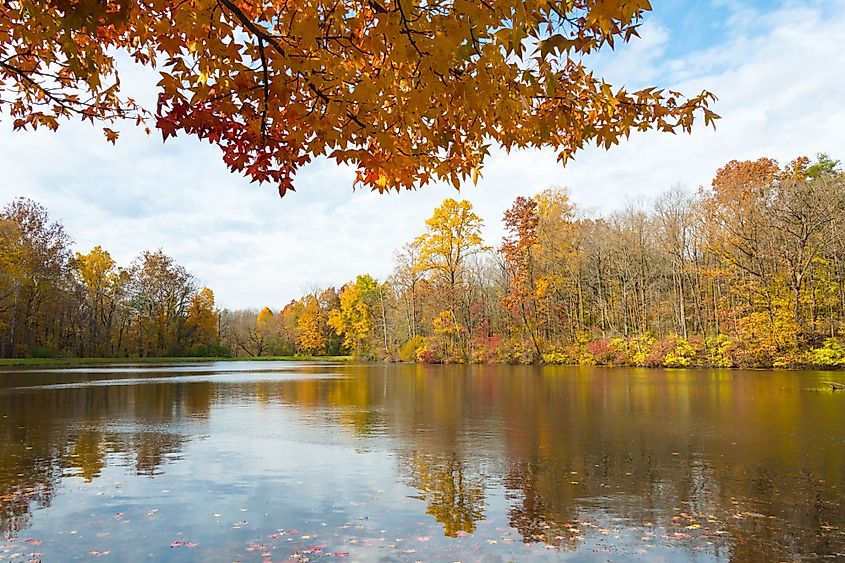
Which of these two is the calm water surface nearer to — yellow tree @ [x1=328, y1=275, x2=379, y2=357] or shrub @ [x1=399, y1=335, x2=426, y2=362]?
shrub @ [x1=399, y1=335, x2=426, y2=362]

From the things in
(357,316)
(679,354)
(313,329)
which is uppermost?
(357,316)

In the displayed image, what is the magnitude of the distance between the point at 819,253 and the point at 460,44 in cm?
3353

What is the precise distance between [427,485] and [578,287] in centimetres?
3592

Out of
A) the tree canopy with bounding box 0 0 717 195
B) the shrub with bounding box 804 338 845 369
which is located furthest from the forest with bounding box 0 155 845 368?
the tree canopy with bounding box 0 0 717 195

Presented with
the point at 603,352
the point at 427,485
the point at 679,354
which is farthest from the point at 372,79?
the point at 603,352

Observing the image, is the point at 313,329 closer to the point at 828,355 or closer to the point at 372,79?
the point at 828,355

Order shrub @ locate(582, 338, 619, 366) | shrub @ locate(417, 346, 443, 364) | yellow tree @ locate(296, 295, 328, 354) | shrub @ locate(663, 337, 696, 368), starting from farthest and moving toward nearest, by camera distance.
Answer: yellow tree @ locate(296, 295, 328, 354)
shrub @ locate(417, 346, 443, 364)
shrub @ locate(582, 338, 619, 366)
shrub @ locate(663, 337, 696, 368)

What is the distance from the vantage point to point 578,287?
1575 inches

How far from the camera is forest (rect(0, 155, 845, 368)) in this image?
94.1ft

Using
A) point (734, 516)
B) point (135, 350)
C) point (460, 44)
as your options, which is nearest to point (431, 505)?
point (734, 516)

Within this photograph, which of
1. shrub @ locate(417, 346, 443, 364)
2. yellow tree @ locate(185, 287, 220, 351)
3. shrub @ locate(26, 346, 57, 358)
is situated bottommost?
shrub @ locate(417, 346, 443, 364)

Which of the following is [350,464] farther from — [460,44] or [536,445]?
[460,44]

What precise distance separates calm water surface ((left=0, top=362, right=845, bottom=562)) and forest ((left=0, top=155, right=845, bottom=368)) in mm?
20736

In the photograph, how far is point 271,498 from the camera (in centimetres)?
548
